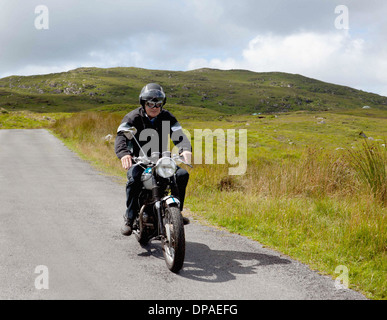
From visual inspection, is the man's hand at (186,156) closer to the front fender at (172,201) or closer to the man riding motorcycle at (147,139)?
the man riding motorcycle at (147,139)

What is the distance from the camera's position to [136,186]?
5.13 meters

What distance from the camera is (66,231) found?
6.15 metres

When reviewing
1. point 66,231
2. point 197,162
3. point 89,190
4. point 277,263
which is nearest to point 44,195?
point 89,190

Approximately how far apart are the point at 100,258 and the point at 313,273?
2815mm

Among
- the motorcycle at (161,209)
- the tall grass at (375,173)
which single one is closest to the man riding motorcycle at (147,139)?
the motorcycle at (161,209)

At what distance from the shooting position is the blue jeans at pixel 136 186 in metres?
5.00

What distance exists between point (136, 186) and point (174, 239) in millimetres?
1123

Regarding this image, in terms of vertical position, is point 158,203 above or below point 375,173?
below

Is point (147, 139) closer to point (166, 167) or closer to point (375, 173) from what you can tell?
point (166, 167)

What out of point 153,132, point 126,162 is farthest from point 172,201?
point 153,132

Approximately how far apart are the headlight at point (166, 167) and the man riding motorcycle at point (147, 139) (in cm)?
37

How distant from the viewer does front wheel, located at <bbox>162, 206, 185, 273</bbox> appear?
170 inches

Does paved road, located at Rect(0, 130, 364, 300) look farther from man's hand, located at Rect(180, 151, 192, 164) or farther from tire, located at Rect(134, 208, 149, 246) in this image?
man's hand, located at Rect(180, 151, 192, 164)
